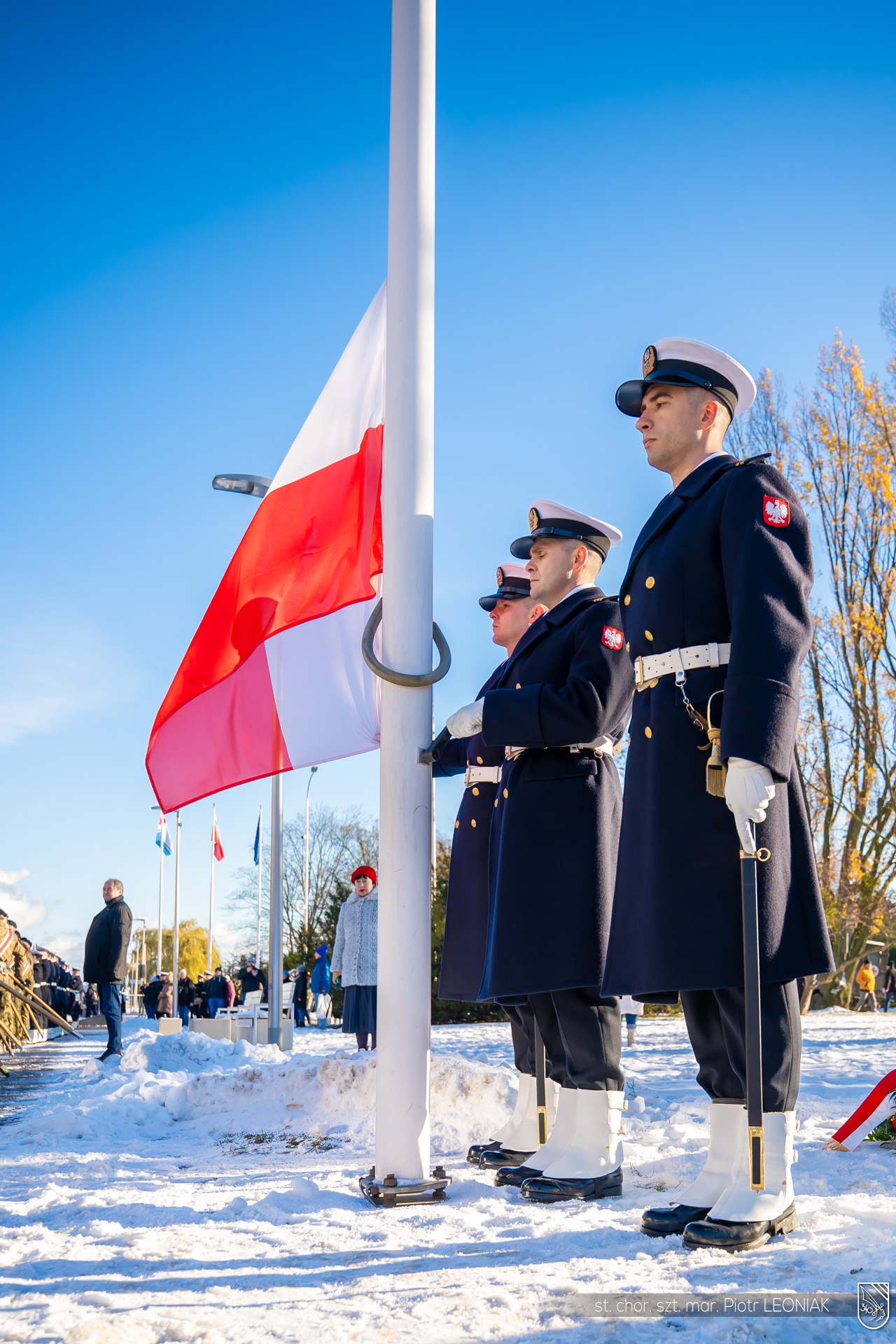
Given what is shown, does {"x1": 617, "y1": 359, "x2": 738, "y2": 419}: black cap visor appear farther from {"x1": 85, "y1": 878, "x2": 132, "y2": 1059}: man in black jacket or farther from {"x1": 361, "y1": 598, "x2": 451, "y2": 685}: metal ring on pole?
{"x1": 85, "y1": 878, "x2": 132, "y2": 1059}: man in black jacket

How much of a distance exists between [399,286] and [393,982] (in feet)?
7.96

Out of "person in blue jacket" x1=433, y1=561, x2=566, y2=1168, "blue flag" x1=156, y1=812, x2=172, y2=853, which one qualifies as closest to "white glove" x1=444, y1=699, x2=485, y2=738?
"person in blue jacket" x1=433, y1=561, x2=566, y2=1168

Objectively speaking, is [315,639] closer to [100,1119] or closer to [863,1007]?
[100,1119]

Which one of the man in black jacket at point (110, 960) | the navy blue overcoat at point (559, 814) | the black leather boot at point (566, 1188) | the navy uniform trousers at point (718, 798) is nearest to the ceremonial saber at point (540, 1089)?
the navy blue overcoat at point (559, 814)

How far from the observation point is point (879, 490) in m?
22.7

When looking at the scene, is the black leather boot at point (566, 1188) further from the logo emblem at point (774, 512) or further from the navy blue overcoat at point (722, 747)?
the logo emblem at point (774, 512)

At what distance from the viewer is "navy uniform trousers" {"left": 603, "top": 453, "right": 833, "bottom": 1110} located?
3.09 meters

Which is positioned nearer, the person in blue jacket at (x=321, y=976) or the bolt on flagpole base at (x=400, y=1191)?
the bolt on flagpole base at (x=400, y=1191)

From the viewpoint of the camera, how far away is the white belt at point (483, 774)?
17.0 ft

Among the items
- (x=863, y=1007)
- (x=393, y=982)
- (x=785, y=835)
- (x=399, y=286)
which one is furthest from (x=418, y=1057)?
(x=863, y=1007)

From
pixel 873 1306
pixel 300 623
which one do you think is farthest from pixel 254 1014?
pixel 873 1306

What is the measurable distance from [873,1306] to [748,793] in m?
1.24

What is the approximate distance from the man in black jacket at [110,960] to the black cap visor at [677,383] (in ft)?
32.9

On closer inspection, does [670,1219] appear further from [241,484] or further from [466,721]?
[241,484]
